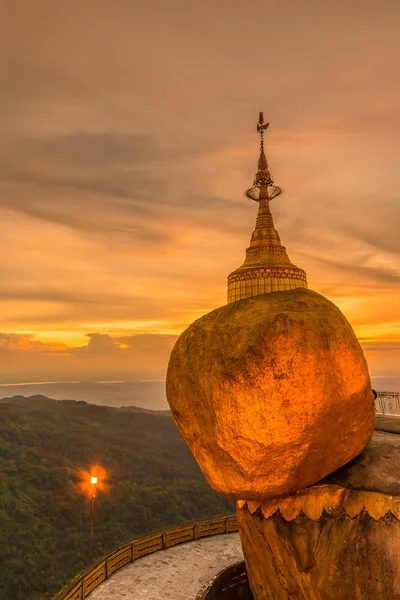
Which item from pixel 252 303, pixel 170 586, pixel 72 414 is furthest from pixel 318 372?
pixel 72 414

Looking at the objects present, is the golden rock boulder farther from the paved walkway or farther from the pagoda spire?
the pagoda spire

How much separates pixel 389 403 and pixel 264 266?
20.4 metres

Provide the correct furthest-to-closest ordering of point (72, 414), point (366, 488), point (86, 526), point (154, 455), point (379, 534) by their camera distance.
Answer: point (72, 414), point (154, 455), point (86, 526), point (366, 488), point (379, 534)

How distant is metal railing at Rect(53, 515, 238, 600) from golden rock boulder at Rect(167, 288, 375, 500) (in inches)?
347

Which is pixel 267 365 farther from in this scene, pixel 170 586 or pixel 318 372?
pixel 170 586

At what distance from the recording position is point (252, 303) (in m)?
7.95

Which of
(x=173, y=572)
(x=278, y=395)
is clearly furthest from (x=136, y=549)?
(x=278, y=395)

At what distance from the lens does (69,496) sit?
6334cm

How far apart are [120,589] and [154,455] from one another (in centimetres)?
8479

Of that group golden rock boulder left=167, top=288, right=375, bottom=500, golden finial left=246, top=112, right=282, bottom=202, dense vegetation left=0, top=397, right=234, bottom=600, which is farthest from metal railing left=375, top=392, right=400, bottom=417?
golden finial left=246, top=112, right=282, bottom=202

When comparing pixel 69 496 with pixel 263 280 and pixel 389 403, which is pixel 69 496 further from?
pixel 389 403

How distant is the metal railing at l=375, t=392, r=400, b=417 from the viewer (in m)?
12.6

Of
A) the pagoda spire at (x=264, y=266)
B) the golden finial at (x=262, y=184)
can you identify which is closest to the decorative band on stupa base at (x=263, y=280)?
the pagoda spire at (x=264, y=266)

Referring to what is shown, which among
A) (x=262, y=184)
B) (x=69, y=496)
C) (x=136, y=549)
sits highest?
(x=262, y=184)
